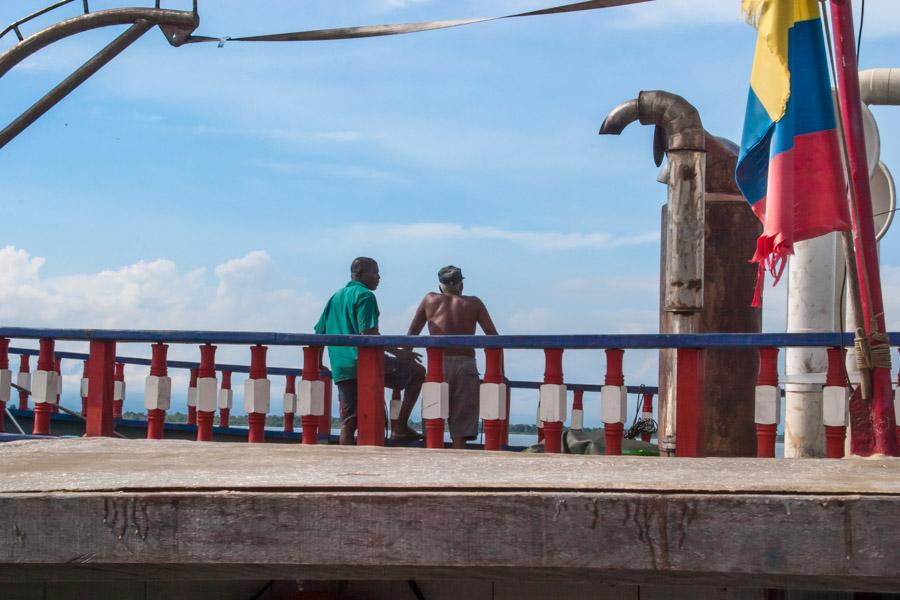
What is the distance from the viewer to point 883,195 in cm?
901

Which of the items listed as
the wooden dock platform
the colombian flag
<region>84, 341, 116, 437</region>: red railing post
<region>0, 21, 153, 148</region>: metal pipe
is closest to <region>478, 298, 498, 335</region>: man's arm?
<region>84, 341, 116, 437</region>: red railing post

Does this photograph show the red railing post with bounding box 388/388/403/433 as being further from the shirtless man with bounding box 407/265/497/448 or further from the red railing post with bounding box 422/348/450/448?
the red railing post with bounding box 422/348/450/448

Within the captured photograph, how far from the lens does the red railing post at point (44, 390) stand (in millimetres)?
8984

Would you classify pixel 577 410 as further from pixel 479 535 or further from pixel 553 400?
pixel 479 535

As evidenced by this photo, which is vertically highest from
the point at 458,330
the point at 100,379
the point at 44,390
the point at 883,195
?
the point at 883,195

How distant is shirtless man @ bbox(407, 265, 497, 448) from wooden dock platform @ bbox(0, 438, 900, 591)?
211 inches

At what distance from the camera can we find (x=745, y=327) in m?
10.5

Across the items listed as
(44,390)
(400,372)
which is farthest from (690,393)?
(44,390)

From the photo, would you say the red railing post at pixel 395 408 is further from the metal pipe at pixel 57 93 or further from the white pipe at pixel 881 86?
the white pipe at pixel 881 86

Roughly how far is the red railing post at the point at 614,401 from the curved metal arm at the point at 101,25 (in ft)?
19.0

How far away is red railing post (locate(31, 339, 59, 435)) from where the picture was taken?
8.98 m

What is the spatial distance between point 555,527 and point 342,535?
0.69 meters

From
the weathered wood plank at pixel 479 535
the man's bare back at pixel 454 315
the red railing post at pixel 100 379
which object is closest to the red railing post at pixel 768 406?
the man's bare back at pixel 454 315

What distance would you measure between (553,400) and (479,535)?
3.78 metres
